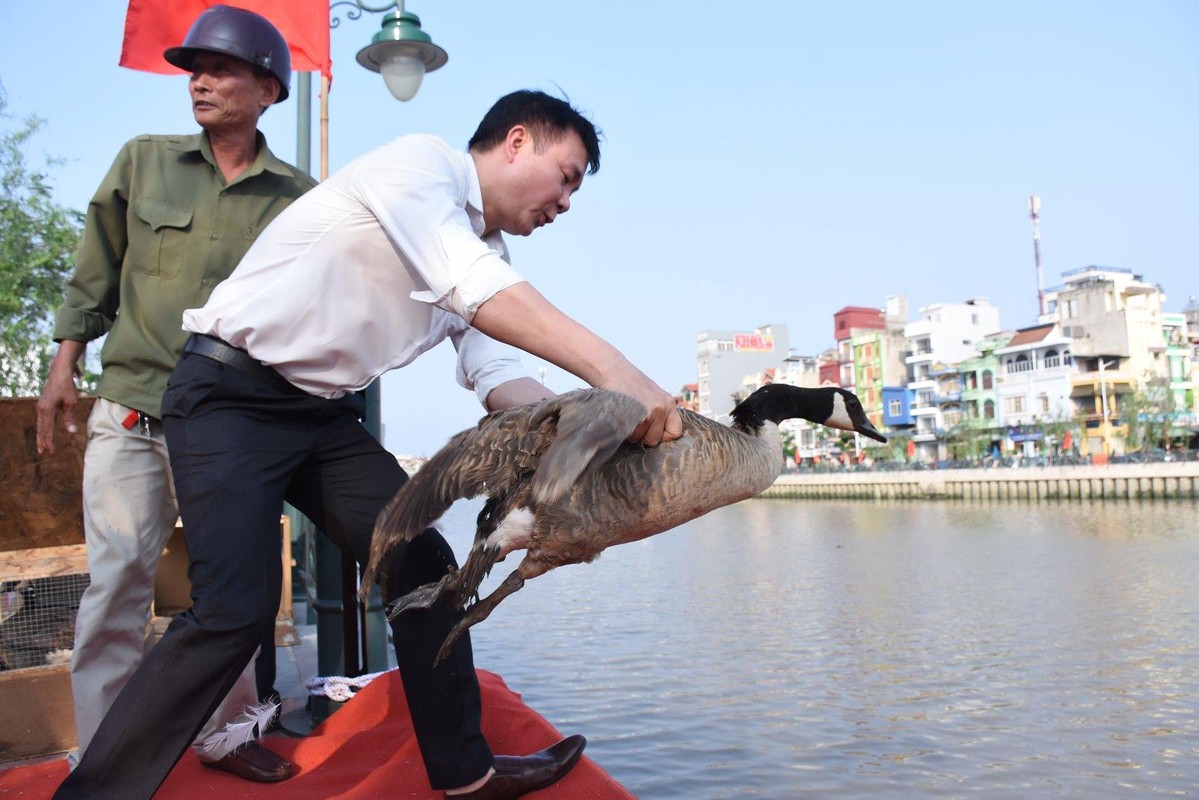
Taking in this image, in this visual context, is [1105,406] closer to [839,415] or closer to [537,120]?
[839,415]

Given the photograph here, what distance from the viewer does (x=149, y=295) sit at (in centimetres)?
339

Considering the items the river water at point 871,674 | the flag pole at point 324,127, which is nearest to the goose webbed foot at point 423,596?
the river water at point 871,674

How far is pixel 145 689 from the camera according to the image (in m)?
2.50

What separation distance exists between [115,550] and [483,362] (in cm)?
129

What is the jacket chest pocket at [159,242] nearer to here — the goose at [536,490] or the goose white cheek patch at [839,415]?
the goose at [536,490]

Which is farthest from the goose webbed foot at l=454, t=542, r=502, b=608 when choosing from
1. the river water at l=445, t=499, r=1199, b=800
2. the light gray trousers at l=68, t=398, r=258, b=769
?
the river water at l=445, t=499, r=1199, b=800

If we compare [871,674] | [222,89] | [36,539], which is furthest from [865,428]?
[871,674]

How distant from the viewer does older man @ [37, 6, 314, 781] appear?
3141 millimetres

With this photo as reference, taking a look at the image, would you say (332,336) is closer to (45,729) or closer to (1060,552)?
(45,729)

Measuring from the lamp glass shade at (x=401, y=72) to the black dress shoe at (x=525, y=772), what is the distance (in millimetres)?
6451

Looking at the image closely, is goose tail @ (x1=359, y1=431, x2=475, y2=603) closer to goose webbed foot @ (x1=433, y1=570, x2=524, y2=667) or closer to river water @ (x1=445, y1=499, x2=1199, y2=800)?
goose webbed foot @ (x1=433, y1=570, x2=524, y2=667)

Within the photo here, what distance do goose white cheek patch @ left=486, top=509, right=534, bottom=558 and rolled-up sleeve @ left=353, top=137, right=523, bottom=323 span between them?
1.75 ft

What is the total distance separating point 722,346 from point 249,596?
112 meters

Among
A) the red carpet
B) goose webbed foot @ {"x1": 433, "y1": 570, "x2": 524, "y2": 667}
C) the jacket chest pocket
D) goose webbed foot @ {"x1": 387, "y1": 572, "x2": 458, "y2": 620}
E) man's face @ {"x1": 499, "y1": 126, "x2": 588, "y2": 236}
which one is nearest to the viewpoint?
goose webbed foot @ {"x1": 433, "y1": 570, "x2": 524, "y2": 667}
